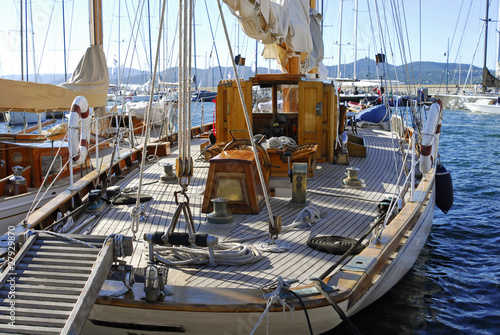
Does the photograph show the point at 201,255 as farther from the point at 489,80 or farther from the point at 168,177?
the point at 489,80

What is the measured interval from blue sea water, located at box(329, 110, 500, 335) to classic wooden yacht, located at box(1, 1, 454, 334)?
1.96 ft

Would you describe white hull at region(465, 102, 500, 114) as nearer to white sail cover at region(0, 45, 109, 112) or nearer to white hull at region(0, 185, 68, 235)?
white sail cover at region(0, 45, 109, 112)

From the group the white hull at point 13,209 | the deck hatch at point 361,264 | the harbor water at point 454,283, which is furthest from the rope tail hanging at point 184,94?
the white hull at point 13,209

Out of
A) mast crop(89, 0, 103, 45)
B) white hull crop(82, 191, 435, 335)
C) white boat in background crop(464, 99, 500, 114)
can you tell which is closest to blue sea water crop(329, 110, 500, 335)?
white hull crop(82, 191, 435, 335)

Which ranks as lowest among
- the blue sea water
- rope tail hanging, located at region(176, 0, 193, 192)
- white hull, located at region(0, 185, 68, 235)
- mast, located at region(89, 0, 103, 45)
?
the blue sea water

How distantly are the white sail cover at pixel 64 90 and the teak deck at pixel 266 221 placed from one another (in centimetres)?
187

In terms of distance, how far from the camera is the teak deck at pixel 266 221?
5.07 m

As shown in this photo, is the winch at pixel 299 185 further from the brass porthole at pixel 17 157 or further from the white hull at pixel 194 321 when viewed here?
the brass porthole at pixel 17 157

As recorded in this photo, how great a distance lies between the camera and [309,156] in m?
9.24

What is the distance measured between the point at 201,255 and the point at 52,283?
1.54 meters

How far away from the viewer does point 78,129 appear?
25.1 feet

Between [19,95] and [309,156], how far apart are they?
5103 mm

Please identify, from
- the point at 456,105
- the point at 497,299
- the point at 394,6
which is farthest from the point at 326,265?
the point at 456,105

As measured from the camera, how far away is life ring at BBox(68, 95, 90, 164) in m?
7.36
